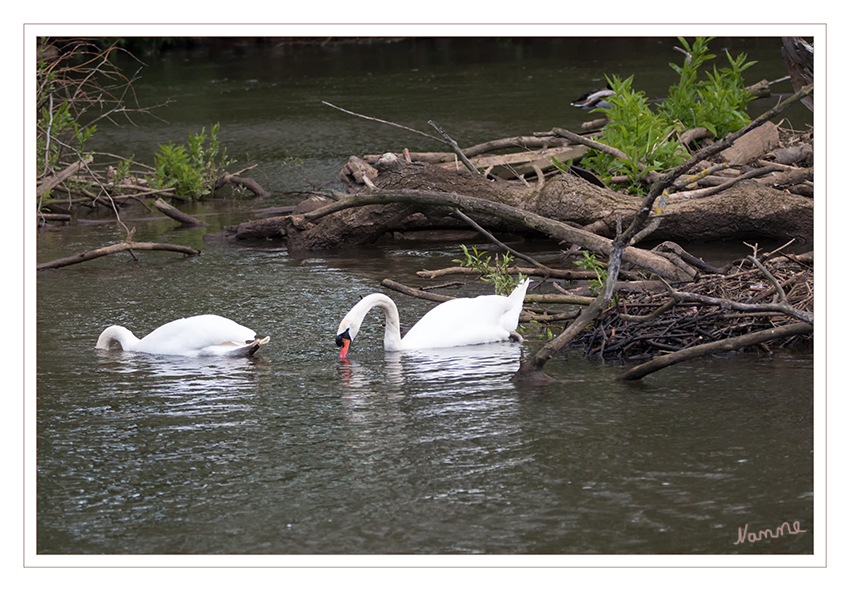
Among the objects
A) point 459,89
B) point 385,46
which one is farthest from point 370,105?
point 385,46

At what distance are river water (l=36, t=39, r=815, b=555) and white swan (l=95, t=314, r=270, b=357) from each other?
0.09 metres

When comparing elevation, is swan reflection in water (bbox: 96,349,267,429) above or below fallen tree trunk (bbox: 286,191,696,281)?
below

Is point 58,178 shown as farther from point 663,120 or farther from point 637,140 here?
point 663,120

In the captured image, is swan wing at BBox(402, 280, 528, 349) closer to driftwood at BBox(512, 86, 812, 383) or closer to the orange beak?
the orange beak

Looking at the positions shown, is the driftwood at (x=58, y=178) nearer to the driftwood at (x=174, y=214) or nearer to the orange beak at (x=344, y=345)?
the driftwood at (x=174, y=214)

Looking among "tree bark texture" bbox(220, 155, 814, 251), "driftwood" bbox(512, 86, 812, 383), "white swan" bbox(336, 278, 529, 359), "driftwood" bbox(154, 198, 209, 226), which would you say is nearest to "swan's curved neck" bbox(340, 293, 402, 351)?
"white swan" bbox(336, 278, 529, 359)

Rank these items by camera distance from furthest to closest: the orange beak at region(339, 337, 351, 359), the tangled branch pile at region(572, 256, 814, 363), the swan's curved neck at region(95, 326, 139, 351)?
the swan's curved neck at region(95, 326, 139, 351) → the orange beak at region(339, 337, 351, 359) → the tangled branch pile at region(572, 256, 814, 363)

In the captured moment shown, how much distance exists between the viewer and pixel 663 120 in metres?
11.9

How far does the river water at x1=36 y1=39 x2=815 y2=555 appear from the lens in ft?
14.0

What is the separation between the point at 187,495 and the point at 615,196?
685cm

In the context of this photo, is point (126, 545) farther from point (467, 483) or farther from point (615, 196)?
point (615, 196)

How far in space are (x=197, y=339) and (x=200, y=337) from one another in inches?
1.2

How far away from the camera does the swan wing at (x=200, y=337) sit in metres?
7.07

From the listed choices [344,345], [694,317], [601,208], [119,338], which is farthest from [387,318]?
[601,208]
